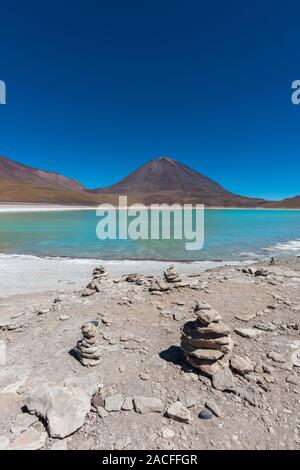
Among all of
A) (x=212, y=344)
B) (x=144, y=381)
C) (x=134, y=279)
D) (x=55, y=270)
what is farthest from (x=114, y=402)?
(x=55, y=270)

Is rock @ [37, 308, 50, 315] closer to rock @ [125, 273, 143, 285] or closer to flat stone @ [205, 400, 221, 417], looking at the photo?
rock @ [125, 273, 143, 285]

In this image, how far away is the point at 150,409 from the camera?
3174 mm

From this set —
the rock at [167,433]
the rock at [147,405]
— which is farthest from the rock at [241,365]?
the rock at [167,433]

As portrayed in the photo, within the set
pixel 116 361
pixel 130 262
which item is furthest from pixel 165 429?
pixel 130 262

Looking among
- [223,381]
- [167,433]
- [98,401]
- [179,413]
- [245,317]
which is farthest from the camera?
[245,317]

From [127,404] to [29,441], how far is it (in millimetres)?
1076

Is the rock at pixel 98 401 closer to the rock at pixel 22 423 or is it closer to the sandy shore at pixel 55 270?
the rock at pixel 22 423

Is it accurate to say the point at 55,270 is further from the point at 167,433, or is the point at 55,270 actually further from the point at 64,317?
the point at 167,433

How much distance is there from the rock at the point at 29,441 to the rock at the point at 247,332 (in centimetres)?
333

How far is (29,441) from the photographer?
2744mm

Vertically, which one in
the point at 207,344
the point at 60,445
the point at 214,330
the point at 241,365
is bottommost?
the point at 60,445

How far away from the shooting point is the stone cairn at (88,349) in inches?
159
